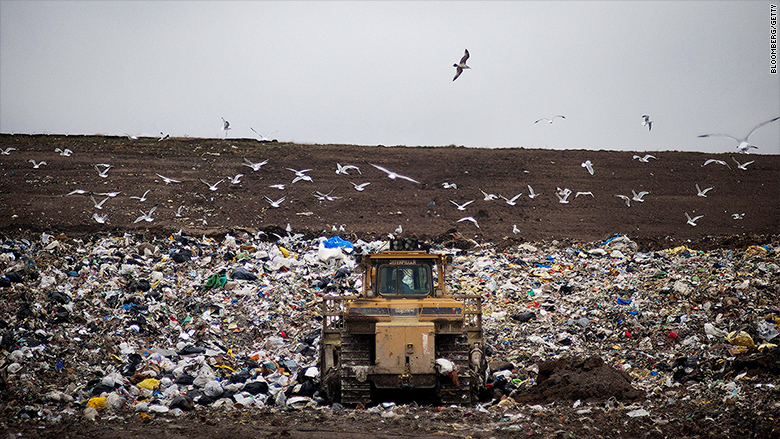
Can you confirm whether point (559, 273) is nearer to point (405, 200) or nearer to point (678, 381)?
point (678, 381)

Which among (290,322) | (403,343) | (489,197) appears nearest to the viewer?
(403,343)

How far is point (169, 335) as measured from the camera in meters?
8.67

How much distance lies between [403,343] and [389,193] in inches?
520

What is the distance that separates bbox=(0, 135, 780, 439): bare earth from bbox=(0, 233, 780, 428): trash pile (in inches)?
90.4

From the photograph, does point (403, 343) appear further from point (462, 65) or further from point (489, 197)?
point (489, 197)

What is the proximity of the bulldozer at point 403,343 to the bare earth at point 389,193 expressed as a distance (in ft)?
24.8

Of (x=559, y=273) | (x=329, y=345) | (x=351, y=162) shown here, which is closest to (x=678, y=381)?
(x=329, y=345)

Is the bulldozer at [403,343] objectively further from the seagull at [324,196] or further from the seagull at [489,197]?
the seagull at [324,196]

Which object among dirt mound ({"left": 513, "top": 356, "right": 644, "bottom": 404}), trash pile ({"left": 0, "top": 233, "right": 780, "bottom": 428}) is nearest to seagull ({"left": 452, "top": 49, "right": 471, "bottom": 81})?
trash pile ({"left": 0, "top": 233, "right": 780, "bottom": 428})

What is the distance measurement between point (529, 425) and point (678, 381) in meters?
2.52

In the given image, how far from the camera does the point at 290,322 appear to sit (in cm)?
964

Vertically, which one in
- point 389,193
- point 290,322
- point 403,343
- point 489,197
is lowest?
point 290,322

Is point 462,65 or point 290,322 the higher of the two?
point 462,65

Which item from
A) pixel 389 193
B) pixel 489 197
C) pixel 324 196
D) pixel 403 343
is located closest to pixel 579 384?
pixel 403 343
